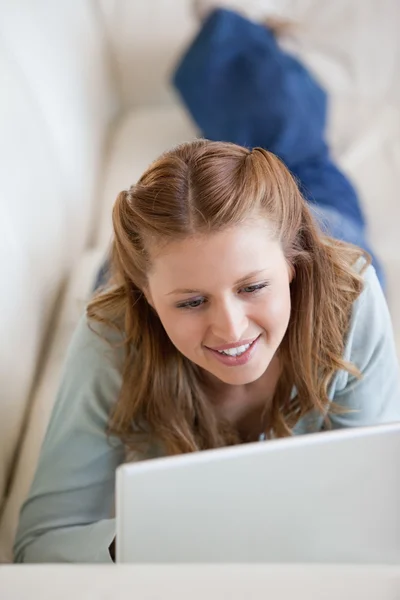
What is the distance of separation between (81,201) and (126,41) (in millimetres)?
526

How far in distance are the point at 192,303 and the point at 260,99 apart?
0.82m

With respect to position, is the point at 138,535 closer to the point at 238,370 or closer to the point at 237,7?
the point at 238,370

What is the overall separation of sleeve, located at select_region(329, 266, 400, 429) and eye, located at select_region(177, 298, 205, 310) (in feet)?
0.80

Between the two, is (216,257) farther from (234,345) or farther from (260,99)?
(260,99)

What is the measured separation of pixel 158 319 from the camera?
891 mm

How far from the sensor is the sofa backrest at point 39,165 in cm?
105

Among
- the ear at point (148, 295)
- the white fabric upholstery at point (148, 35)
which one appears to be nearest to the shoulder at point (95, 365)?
the ear at point (148, 295)

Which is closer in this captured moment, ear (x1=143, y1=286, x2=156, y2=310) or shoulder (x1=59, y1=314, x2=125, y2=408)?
ear (x1=143, y1=286, x2=156, y2=310)

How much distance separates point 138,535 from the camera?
57 cm

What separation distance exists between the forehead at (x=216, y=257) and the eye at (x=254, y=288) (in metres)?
0.02

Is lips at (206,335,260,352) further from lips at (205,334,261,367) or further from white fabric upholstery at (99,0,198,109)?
white fabric upholstery at (99,0,198,109)

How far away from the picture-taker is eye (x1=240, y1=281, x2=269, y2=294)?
2.44 feet

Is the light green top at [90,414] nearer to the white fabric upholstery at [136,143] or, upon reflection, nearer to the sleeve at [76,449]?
the sleeve at [76,449]

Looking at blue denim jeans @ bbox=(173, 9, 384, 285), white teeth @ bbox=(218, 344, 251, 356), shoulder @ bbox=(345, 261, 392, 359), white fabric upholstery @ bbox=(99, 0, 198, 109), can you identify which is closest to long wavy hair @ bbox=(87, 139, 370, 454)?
shoulder @ bbox=(345, 261, 392, 359)
